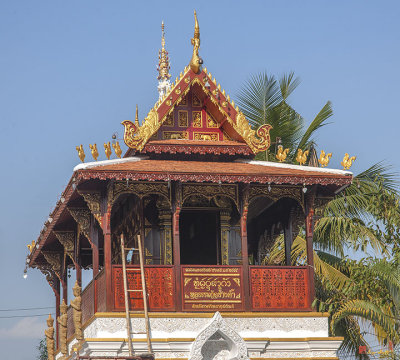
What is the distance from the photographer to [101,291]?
20969mm

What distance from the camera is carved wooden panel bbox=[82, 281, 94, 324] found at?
71.8 ft

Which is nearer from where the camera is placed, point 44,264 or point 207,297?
point 207,297

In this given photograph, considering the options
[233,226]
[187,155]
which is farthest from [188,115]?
[233,226]

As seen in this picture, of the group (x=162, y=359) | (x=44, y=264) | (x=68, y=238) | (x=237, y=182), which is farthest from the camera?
(x=44, y=264)

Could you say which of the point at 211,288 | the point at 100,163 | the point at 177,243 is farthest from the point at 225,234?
the point at 100,163

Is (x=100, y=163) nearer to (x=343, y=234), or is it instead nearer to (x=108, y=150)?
(x=108, y=150)

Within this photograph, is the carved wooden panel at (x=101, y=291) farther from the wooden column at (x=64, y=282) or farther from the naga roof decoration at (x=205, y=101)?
the wooden column at (x=64, y=282)

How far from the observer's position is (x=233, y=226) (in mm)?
24125

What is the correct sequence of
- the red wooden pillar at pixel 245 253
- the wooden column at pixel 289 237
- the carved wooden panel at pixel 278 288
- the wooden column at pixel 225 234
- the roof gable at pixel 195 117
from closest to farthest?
the red wooden pillar at pixel 245 253, the carved wooden panel at pixel 278 288, the roof gable at pixel 195 117, the wooden column at pixel 225 234, the wooden column at pixel 289 237

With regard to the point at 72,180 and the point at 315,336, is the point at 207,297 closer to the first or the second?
the point at 315,336

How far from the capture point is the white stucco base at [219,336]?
19906 mm

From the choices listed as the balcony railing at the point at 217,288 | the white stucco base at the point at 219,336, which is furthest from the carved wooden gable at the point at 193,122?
the white stucco base at the point at 219,336

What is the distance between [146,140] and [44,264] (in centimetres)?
850

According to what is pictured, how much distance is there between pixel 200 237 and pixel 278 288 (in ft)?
10.3
